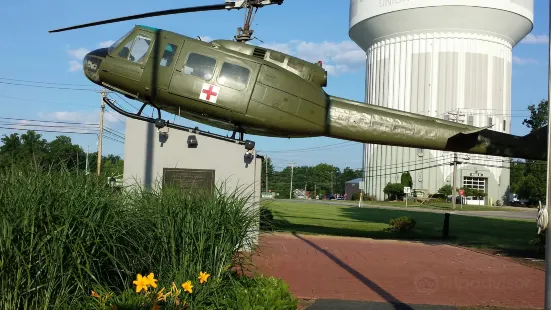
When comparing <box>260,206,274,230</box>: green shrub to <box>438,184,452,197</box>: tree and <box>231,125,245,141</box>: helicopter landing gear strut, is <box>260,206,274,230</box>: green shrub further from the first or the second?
<box>438,184,452,197</box>: tree

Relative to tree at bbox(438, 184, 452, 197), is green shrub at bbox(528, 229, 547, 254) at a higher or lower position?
lower

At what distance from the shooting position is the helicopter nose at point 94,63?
44.1 ft

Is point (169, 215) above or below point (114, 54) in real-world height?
below

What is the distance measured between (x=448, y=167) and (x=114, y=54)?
192 feet

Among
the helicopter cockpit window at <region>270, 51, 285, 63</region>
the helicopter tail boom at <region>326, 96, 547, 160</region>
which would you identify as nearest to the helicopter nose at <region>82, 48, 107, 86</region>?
the helicopter cockpit window at <region>270, 51, 285, 63</region>

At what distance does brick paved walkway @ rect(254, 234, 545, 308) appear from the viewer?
862 cm

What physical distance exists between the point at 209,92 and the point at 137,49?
208 cm

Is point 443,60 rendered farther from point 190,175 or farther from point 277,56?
point 190,175

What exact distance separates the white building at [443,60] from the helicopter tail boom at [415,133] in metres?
46.7

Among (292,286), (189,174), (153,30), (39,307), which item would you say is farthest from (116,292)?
(153,30)

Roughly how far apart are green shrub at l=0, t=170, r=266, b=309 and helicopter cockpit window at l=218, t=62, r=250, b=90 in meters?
6.45

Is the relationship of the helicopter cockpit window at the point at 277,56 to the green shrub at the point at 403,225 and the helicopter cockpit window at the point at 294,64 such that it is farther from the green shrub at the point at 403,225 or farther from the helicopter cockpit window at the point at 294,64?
the green shrub at the point at 403,225

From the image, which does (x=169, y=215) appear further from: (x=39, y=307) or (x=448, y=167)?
(x=448, y=167)

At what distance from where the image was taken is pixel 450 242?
18.1 metres
